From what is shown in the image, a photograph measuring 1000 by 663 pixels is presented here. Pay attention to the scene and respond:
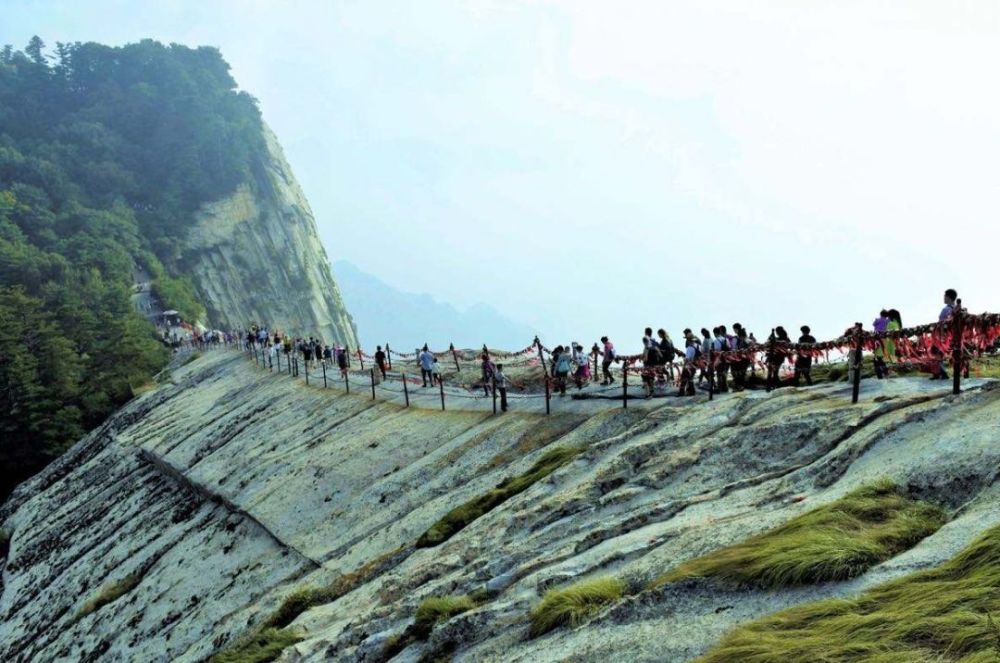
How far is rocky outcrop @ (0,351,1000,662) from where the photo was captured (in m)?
7.89

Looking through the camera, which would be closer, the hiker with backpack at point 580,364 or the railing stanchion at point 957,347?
the railing stanchion at point 957,347

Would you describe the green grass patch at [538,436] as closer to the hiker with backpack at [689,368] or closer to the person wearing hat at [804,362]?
the hiker with backpack at [689,368]

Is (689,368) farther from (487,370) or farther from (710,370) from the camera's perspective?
(487,370)

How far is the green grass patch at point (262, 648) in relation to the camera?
10727 millimetres

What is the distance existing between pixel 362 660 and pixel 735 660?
544 centimetres

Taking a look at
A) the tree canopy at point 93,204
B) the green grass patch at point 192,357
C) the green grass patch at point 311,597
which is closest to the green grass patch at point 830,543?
the green grass patch at point 311,597

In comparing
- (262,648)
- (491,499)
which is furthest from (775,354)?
(262,648)

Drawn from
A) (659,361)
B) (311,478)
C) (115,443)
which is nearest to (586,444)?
(659,361)

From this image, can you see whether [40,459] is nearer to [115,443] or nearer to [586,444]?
[115,443]

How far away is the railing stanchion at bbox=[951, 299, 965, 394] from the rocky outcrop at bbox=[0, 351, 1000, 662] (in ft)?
1.68

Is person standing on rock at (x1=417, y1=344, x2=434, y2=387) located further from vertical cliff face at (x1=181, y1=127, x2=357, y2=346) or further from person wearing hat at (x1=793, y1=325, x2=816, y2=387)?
vertical cliff face at (x1=181, y1=127, x2=357, y2=346)

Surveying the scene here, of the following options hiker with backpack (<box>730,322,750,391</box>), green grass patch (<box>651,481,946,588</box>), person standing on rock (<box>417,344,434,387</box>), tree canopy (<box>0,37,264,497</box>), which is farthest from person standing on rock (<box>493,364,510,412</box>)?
tree canopy (<box>0,37,264,497</box>)

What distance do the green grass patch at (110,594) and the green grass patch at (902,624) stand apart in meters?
17.8

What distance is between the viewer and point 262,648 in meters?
11.0
